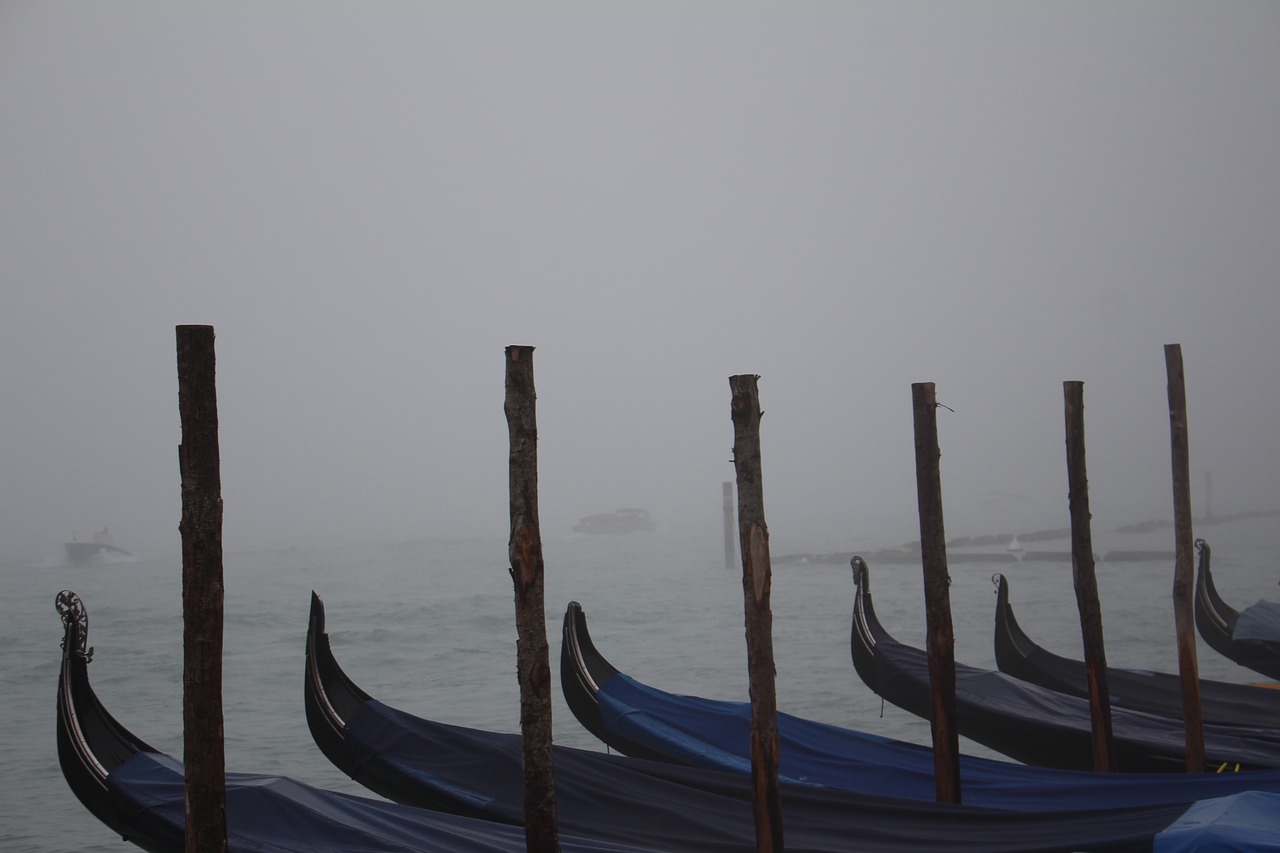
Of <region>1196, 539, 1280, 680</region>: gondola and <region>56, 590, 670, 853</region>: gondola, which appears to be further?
<region>1196, 539, 1280, 680</region>: gondola

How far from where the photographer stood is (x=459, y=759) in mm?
4766

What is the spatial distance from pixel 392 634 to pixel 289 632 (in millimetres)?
2073

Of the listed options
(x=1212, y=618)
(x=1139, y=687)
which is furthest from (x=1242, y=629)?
(x=1139, y=687)

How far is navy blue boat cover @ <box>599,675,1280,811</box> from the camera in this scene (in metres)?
4.06

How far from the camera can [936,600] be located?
477cm

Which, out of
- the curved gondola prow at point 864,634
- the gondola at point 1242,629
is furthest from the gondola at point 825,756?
the gondola at point 1242,629

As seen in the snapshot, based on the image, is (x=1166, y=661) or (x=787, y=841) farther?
(x=1166, y=661)

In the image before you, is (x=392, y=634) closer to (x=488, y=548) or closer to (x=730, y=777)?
(x=730, y=777)

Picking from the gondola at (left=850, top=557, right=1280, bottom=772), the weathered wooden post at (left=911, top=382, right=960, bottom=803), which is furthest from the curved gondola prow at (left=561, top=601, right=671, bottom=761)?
the gondola at (left=850, top=557, right=1280, bottom=772)

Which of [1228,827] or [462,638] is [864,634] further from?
[462,638]

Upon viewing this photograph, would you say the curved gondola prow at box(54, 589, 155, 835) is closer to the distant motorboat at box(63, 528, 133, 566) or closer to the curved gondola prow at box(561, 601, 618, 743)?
the curved gondola prow at box(561, 601, 618, 743)

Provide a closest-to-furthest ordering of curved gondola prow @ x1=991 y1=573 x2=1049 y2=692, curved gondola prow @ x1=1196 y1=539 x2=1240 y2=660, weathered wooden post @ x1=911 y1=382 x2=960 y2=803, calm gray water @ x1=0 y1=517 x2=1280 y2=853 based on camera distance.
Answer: weathered wooden post @ x1=911 y1=382 x2=960 y2=803, curved gondola prow @ x1=991 y1=573 x2=1049 y2=692, curved gondola prow @ x1=1196 y1=539 x2=1240 y2=660, calm gray water @ x1=0 y1=517 x2=1280 y2=853

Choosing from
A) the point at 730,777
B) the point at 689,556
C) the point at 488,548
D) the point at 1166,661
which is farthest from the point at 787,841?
the point at 488,548

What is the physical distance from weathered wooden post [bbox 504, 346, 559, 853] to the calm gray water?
4.80 m
